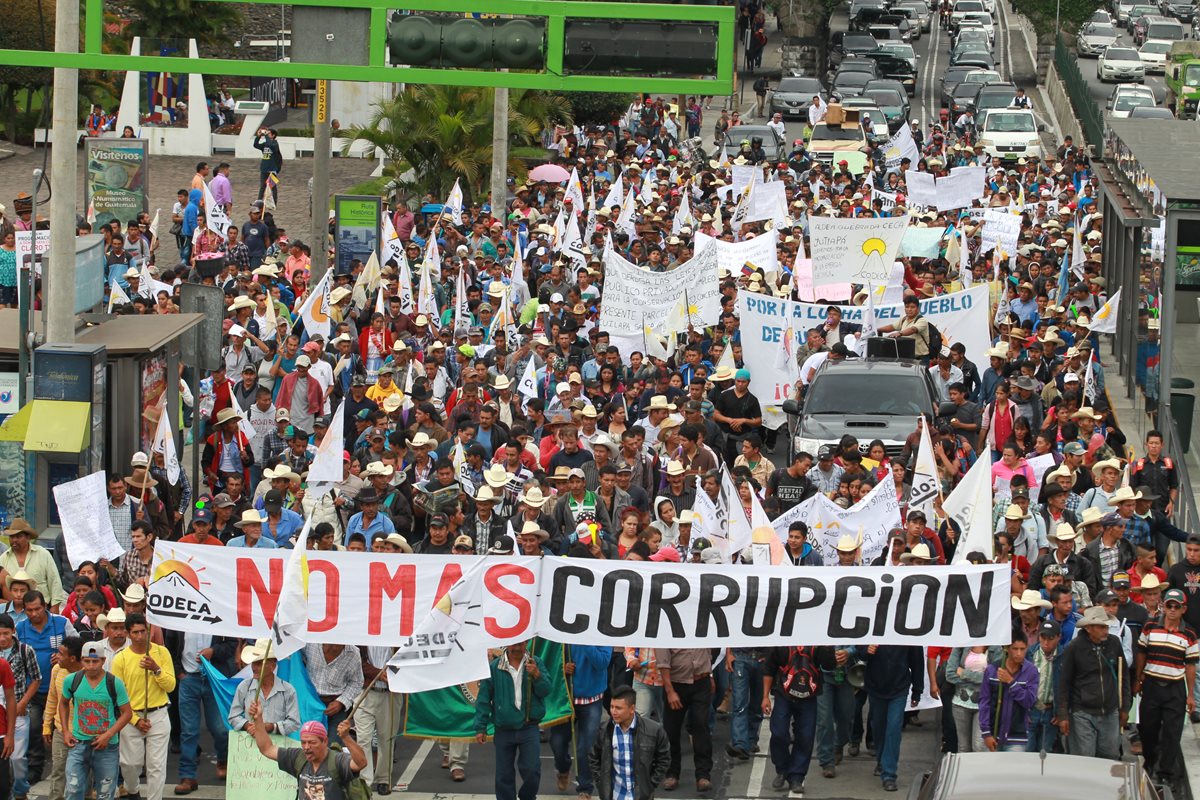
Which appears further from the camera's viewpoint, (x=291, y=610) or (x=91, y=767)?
(x=91, y=767)

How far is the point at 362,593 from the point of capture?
1266cm

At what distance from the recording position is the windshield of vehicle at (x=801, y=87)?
174ft

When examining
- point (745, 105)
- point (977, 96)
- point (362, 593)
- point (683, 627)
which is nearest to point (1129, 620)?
point (683, 627)

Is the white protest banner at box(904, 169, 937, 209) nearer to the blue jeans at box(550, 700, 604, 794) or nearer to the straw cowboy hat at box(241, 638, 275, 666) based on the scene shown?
the blue jeans at box(550, 700, 604, 794)

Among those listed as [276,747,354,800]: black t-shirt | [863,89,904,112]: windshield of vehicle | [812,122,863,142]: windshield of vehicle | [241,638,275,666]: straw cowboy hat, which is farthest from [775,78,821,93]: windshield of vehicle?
[276,747,354,800]: black t-shirt

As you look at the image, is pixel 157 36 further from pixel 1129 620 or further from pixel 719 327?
pixel 1129 620

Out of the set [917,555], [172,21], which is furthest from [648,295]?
[172,21]

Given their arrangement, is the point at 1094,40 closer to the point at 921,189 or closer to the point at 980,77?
the point at 980,77

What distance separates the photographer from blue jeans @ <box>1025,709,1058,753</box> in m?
12.7

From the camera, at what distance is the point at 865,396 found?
19359 millimetres

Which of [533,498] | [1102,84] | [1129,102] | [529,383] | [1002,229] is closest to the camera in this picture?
[533,498]

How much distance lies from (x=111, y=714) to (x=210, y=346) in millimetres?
6853

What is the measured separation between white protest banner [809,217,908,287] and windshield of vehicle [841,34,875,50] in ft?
124

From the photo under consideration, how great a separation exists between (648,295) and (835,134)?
22.0 m
